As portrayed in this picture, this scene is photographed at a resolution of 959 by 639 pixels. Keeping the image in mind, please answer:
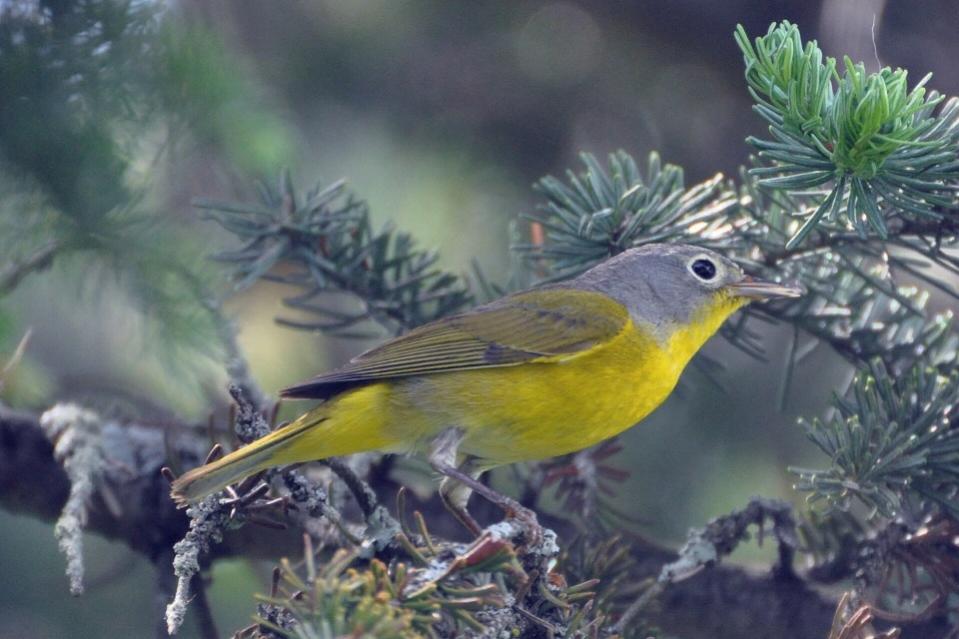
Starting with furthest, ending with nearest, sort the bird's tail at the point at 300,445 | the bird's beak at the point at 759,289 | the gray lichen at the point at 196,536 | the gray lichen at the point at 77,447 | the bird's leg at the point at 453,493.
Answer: the bird's leg at the point at 453,493
the bird's beak at the point at 759,289
the gray lichen at the point at 77,447
the bird's tail at the point at 300,445
the gray lichen at the point at 196,536

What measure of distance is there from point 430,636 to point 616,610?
1224mm

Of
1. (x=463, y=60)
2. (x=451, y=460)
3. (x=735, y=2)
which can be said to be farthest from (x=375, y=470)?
(x=735, y=2)

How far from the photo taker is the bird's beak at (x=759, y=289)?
10.1 feet

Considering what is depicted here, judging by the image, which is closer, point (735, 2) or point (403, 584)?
point (403, 584)

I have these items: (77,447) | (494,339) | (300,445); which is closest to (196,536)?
(300,445)

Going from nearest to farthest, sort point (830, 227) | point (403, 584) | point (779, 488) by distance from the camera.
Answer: point (403, 584) < point (830, 227) < point (779, 488)

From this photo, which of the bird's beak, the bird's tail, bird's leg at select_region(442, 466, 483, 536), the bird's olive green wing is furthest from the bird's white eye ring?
the bird's tail

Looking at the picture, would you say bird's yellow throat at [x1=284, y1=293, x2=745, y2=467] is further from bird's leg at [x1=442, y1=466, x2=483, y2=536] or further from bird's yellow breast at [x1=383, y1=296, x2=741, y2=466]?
bird's leg at [x1=442, y1=466, x2=483, y2=536]

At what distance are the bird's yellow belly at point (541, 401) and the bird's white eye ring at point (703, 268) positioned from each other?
0.35 meters

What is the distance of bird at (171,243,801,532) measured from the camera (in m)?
3.13

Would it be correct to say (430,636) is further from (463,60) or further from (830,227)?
(463,60)

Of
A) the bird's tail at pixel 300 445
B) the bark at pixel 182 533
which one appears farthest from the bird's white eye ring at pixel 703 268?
the bird's tail at pixel 300 445

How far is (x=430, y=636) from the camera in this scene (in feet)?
6.03

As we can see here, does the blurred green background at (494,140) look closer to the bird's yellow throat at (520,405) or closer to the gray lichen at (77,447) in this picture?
the gray lichen at (77,447)
